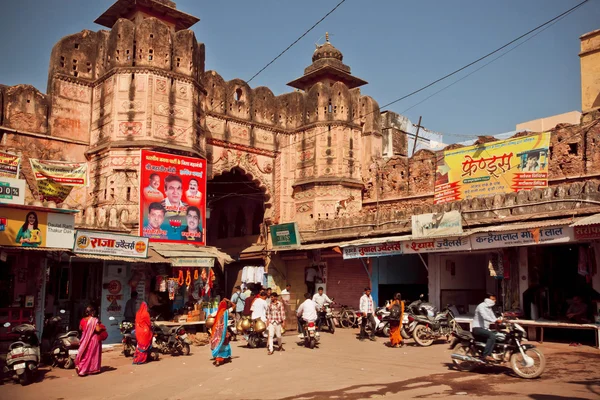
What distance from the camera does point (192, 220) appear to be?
58.2 feet

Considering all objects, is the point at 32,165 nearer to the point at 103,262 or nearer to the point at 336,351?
the point at 103,262

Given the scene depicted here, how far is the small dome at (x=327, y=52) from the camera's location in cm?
2414

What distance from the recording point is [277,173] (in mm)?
23312

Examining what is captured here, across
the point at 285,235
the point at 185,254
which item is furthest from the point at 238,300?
the point at 285,235

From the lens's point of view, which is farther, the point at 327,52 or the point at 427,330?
the point at 327,52

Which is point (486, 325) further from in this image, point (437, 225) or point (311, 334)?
point (437, 225)

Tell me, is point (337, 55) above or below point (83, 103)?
above

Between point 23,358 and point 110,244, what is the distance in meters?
5.09

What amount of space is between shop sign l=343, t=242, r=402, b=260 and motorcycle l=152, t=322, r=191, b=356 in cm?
687

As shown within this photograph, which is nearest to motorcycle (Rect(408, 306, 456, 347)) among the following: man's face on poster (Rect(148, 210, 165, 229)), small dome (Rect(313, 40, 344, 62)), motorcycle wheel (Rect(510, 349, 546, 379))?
motorcycle wheel (Rect(510, 349, 546, 379))

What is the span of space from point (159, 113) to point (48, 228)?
257 inches

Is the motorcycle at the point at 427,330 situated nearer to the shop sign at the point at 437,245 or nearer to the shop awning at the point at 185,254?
the shop sign at the point at 437,245

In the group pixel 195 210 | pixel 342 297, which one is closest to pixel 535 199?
pixel 342 297

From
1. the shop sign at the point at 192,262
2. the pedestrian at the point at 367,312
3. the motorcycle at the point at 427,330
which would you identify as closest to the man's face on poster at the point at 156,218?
the shop sign at the point at 192,262
